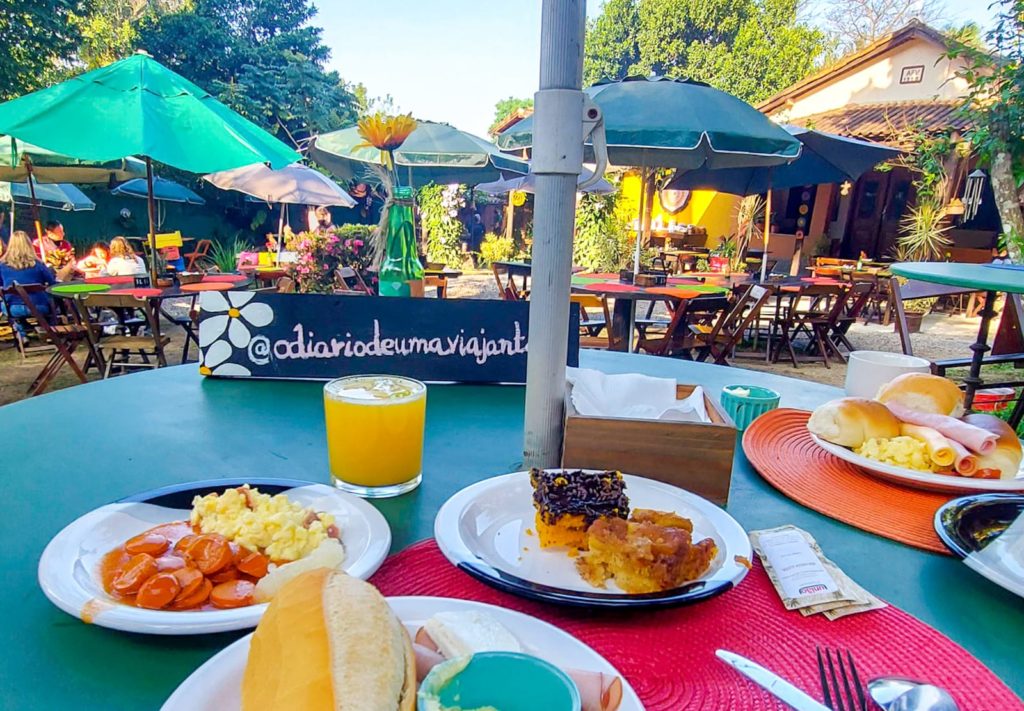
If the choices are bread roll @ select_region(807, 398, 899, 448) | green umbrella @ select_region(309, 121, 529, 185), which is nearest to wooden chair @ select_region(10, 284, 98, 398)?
green umbrella @ select_region(309, 121, 529, 185)

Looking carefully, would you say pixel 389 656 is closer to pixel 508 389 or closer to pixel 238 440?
pixel 238 440

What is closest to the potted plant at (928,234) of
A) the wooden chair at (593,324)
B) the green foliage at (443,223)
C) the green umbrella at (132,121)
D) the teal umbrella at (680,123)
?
the wooden chair at (593,324)

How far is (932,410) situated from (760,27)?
90.5 ft

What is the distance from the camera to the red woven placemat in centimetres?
57

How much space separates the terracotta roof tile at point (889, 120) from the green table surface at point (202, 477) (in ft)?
34.8

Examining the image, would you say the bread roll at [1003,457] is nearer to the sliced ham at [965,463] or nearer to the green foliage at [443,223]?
the sliced ham at [965,463]

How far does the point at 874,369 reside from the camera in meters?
1.38

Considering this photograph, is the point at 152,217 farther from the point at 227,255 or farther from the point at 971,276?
the point at 227,255

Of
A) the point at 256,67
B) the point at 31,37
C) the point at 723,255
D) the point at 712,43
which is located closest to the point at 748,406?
the point at 723,255

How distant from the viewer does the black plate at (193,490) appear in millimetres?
827

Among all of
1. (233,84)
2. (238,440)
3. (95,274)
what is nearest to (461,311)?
(238,440)

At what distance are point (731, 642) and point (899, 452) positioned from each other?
2.13 feet

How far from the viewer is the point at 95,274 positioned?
6.66m

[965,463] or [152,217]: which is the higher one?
[152,217]
